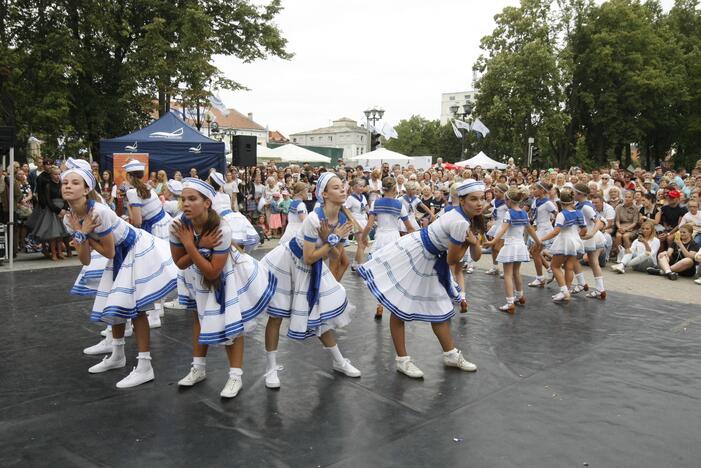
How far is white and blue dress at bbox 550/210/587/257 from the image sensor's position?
8.59 m

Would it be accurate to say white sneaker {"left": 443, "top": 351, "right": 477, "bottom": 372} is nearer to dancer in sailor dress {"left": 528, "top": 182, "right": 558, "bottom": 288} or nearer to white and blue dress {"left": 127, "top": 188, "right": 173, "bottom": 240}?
white and blue dress {"left": 127, "top": 188, "right": 173, "bottom": 240}

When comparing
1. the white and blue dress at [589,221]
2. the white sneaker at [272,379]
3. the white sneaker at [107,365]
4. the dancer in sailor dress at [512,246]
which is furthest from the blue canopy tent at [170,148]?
the white sneaker at [272,379]

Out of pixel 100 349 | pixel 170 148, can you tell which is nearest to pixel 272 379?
pixel 100 349

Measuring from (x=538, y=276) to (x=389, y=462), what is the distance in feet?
23.2

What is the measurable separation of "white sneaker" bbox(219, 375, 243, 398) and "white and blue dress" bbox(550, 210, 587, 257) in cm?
582

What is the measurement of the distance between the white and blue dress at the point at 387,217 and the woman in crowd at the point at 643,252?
6395 millimetres

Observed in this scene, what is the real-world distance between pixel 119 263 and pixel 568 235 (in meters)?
6.58

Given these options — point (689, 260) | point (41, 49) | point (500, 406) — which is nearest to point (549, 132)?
point (689, 260)

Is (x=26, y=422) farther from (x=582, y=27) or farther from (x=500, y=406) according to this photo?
(x=582, y=27)

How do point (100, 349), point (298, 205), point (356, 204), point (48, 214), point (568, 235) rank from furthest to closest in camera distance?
point (48, 214), point (356, 204), point (298, 205), point (568, 235), point (100, 349)

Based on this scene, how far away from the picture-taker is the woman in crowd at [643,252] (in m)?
12.1

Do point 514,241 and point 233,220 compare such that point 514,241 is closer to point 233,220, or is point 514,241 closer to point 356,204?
point 356,204

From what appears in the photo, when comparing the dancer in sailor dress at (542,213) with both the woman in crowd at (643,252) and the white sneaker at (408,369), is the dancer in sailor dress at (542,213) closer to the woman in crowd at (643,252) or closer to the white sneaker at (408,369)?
the woman in crowd at (643,252)

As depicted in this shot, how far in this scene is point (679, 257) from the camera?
470 inches
